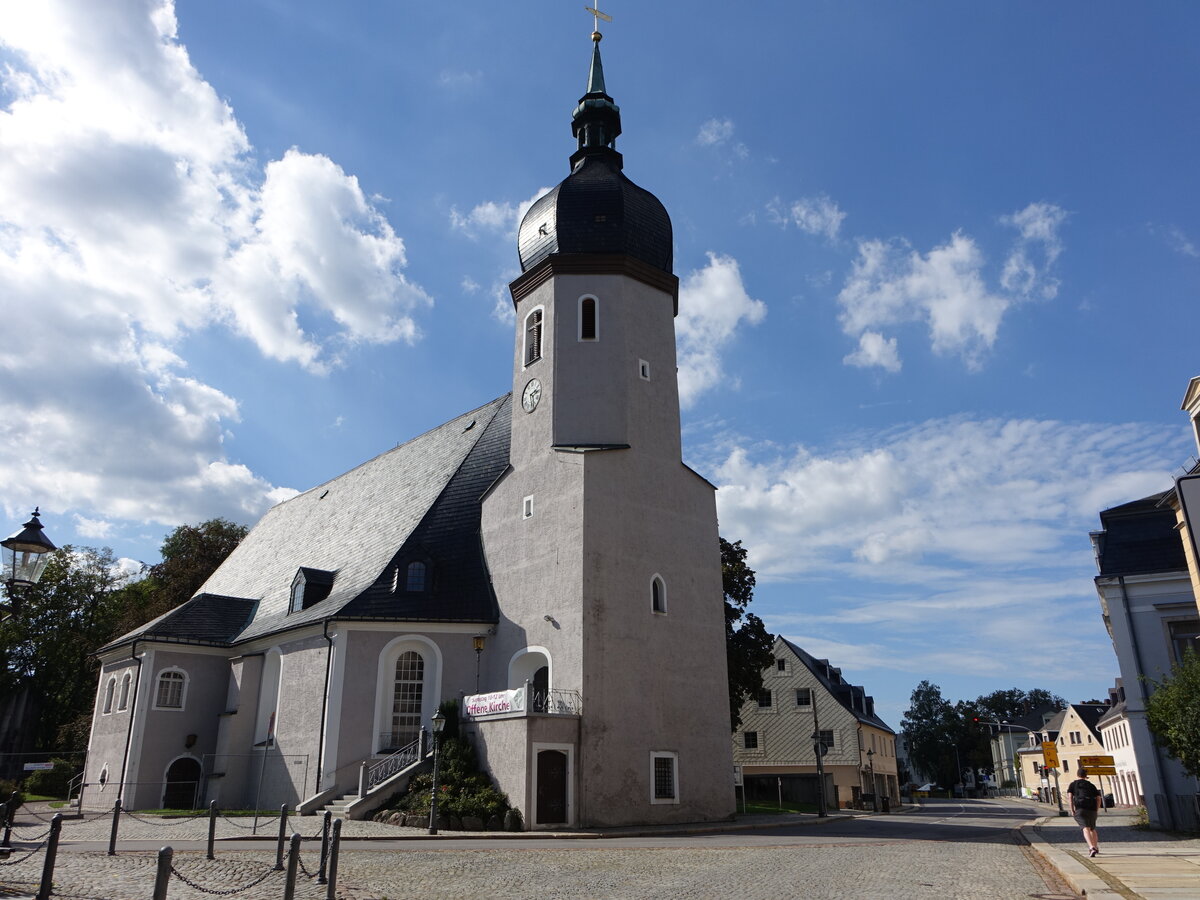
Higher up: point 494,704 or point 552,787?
point 494,704

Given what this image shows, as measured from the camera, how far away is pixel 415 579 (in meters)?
27.2

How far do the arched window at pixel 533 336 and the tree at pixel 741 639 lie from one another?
35.0 feet

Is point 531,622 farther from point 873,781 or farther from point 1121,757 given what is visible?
point 873,781

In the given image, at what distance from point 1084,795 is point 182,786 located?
2693 centimetres

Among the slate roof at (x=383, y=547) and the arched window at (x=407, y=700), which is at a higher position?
the slate roof at (x=383, y=547)

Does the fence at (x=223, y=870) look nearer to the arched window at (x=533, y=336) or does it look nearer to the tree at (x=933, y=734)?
the arched window at (x=533, y=336)

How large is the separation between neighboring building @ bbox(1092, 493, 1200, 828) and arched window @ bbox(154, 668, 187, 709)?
29.4 meters

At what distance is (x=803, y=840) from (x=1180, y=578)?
14.0 metres

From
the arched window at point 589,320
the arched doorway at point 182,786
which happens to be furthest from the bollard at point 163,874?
the arched doorway at point 182,786

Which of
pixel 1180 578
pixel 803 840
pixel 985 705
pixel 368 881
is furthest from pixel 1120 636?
pixel 985 705

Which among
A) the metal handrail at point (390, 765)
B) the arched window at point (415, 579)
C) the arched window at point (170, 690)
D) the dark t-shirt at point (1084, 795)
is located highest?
the arched window at point (415, 579)

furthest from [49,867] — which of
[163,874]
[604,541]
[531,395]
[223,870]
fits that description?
[531,395]

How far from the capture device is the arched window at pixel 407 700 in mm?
25547

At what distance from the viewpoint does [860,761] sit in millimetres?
47625
